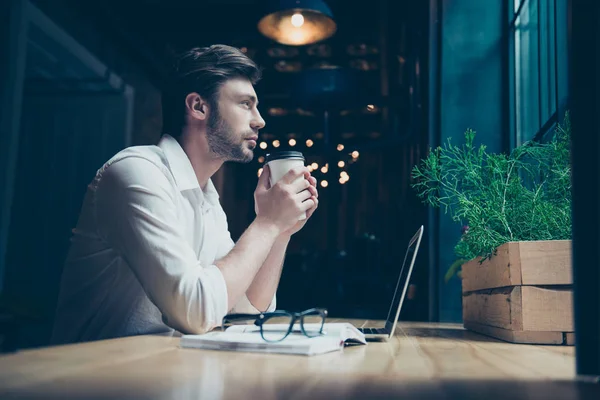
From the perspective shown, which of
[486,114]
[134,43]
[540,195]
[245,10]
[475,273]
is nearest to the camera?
[540,195]

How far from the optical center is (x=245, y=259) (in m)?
1.30

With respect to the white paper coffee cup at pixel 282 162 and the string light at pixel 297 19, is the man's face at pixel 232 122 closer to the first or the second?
the white paper coffee cup at pixel 282 162

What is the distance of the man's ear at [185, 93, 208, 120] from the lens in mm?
1694

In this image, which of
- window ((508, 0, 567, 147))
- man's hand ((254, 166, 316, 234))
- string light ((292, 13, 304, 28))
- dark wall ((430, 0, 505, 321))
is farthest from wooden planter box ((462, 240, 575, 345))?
string light ((292, 13, 304, 28))

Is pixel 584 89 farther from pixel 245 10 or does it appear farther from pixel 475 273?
pixel 245 10

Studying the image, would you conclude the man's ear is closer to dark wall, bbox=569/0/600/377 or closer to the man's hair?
the man's hair

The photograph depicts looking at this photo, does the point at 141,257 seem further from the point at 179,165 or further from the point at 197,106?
the point at 197,106

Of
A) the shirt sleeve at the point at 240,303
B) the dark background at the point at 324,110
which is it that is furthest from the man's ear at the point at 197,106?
the dark background at the point at 324,110

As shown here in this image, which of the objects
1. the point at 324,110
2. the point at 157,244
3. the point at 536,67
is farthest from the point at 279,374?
the point at 324,110

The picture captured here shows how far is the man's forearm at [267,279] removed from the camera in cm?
168

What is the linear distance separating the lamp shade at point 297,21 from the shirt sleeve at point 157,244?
180 centimetres

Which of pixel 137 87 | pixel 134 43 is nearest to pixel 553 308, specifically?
pixel 134 43

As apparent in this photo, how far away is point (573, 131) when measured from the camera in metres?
0.56

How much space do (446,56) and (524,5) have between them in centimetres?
49
